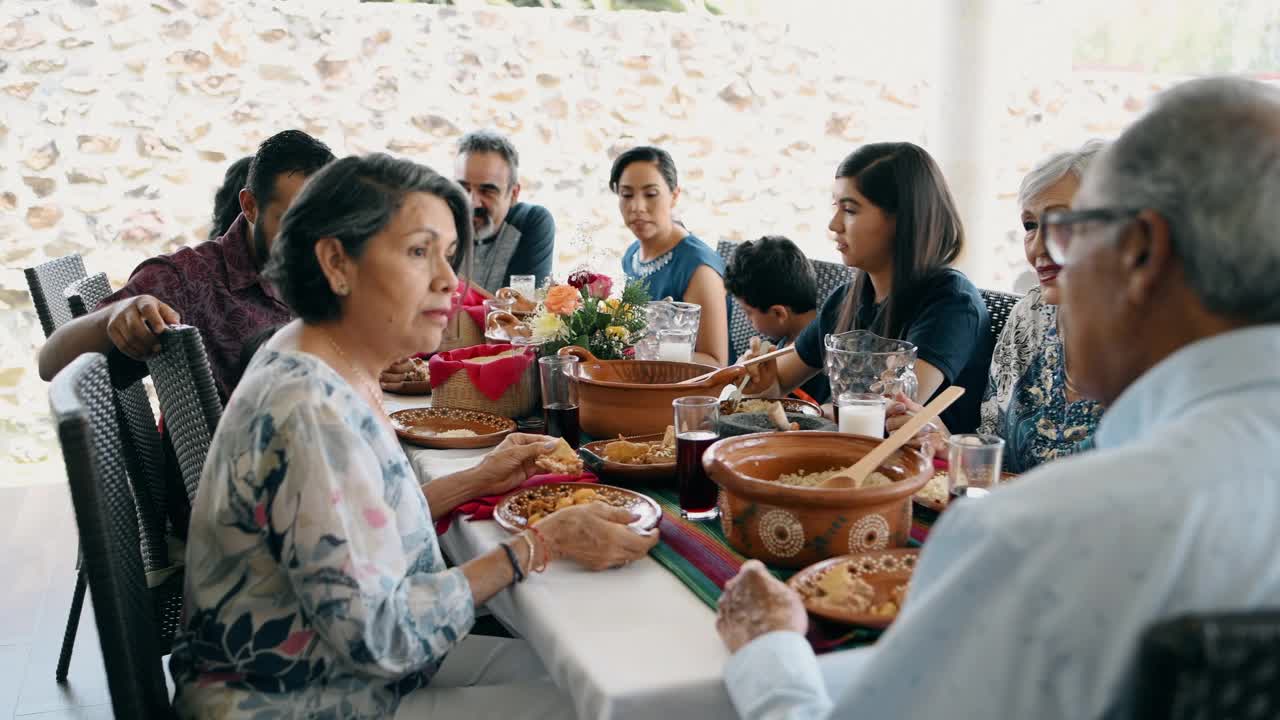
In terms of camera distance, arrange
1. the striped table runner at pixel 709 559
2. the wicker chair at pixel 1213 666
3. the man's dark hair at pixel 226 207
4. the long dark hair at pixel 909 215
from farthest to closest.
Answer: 1. the man's dark hair at pixel 226 207
2. the long dark hair at pixel 909 215
3. the striped table runner at pixel 709 559
4. the wicker chair at pixel 1213 666

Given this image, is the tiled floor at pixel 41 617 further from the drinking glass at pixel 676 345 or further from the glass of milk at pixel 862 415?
the glass of milk at pixel 862 415

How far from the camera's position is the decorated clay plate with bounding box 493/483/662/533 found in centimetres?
154

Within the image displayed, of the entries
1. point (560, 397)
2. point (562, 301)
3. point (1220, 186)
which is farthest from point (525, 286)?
point (1220, 186)

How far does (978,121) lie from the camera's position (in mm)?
4508

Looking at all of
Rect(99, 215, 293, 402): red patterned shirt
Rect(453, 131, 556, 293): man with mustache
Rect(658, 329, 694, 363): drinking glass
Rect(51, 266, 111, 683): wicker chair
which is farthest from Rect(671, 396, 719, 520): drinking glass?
Rect(453, 131, 556, 293): man with mustache

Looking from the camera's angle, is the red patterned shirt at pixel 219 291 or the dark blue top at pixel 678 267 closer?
the red patterned shirt at pixel 219 291

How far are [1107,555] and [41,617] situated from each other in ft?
11.0

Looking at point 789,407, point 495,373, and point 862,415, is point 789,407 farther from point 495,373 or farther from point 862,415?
point 495,373

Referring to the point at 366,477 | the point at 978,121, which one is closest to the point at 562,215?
the point at 978,121

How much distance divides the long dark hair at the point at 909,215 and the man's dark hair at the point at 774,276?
70cm

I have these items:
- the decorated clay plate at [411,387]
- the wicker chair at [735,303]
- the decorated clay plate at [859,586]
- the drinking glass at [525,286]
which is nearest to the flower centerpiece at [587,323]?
the decorated clay plate at [411,387]

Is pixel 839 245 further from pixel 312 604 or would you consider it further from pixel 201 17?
pixel 201 17

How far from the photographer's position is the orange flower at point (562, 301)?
2375 millimetres

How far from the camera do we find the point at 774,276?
3.25 meters
